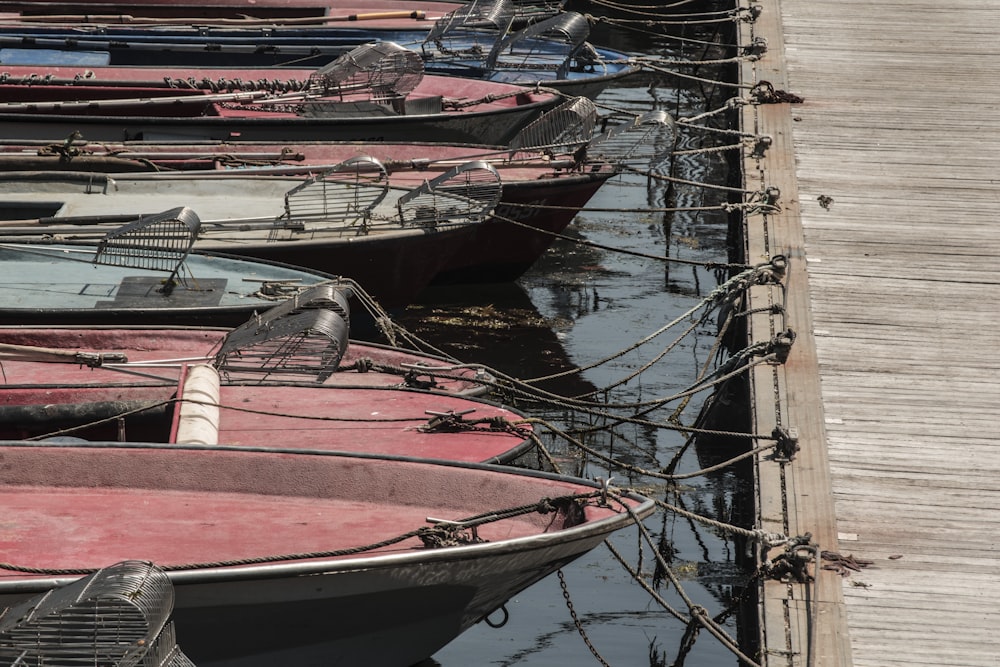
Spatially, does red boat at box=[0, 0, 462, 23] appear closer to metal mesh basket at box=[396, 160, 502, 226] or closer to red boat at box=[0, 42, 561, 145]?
red boat at box=[0, 42, 561, 145]

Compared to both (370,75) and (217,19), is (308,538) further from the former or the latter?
(217,19)

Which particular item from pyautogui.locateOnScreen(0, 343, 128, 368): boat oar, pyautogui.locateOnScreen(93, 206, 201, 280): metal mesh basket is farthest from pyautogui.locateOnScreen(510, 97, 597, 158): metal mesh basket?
pyautogui.locateOnScreen(0, 343, 128, 368): boat oar

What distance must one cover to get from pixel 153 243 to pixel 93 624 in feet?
19.4

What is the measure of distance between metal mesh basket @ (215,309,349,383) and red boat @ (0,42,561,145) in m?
5.46

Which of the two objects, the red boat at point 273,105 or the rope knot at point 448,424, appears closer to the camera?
the rope knot at point 448,424

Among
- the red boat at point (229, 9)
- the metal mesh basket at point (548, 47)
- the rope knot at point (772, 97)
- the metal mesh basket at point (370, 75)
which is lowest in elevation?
the rope knot at point (772, 97)

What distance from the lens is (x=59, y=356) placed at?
948 centimetres

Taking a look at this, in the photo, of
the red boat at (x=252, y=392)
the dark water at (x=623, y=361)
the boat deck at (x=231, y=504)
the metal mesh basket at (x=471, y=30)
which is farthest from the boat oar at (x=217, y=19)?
the boat deck at (x=231, y=504)

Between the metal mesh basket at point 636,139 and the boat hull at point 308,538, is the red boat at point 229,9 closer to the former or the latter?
the metal mesh basket at point 636,139

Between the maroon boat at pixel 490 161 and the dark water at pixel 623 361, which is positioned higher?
the maroon boat at pixel 490 161

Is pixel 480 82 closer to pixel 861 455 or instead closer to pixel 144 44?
pixel 144 44

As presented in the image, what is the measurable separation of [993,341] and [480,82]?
7.96 m

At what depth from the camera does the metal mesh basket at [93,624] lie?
5.73 meters

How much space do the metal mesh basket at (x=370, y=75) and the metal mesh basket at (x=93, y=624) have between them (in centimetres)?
933
